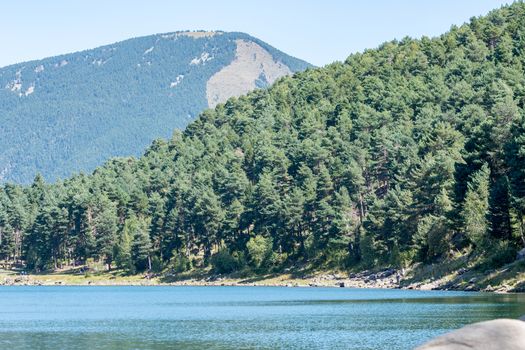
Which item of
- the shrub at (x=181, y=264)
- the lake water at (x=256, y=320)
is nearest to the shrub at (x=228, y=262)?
the shrub at (x=181, y=264)

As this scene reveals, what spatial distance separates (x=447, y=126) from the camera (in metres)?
146

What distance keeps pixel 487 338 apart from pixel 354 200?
137132 mm

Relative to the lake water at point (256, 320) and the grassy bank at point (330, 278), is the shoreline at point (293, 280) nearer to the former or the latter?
the grassy bank at point (330, 278)

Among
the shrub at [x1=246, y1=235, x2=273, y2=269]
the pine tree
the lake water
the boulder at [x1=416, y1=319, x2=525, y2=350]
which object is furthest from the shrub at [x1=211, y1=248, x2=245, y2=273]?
the boulder at [x1=416, y1=319, x2=525, y2=350]

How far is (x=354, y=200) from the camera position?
15250cm

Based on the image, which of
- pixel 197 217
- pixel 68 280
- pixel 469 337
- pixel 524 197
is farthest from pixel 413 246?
pixel 469 337

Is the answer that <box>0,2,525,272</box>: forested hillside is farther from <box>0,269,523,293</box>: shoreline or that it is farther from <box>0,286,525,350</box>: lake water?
<box>0,286,525,350</box>: lake water

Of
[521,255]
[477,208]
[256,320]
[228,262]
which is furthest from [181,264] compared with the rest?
[256,320]

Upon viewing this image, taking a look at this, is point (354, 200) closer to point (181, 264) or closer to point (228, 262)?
point (228, 262)

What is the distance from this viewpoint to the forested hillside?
100256mm

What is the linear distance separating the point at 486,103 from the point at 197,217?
52.7m

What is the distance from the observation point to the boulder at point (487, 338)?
614 inches

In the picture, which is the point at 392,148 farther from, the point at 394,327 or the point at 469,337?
the point at 469,337

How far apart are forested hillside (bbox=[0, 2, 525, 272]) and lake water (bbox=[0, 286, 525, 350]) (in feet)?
37.9
